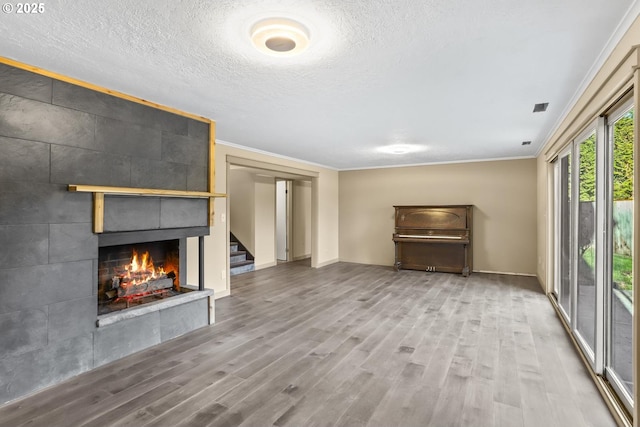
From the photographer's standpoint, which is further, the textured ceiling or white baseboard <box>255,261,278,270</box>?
white baseboard <box>255,261,278,270</box>

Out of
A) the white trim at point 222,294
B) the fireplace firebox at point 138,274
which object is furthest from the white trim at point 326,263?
the fireplace firebox at point 138,274

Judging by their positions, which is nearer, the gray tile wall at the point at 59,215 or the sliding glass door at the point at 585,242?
the gray tile wall at the point at 59,215

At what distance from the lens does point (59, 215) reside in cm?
263

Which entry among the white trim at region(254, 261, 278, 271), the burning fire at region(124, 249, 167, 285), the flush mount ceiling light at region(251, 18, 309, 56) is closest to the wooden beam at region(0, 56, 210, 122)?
the burning fire at region(124, 249, 167, 285)

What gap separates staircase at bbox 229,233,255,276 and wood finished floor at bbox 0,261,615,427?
241cm

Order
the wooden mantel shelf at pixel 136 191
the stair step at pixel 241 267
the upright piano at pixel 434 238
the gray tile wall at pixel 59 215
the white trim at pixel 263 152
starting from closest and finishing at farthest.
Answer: the gray tile wall at pixel 59 215
the wooden mantel shelf at pixel 136 191
the white trim at pixel 263 152
the upright piano at pixel 434 238
the stair step at pixel 241 267

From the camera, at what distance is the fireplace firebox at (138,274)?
338cm

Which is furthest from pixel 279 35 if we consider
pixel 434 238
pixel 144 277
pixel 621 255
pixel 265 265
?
pixel 265 265

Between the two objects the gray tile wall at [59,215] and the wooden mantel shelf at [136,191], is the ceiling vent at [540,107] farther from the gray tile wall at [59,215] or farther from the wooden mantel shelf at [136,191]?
the gray tile wall at [59,215]

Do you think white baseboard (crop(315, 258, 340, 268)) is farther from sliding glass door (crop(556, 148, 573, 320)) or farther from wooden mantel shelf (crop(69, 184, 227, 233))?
wooden mantel shelf (crop(69, 184, 227, 233))

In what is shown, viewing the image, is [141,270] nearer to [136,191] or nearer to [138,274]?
[138,274]

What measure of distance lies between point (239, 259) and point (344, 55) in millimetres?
5732

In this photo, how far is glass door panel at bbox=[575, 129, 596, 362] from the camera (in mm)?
2987

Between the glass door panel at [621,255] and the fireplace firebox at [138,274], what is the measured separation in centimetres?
396
